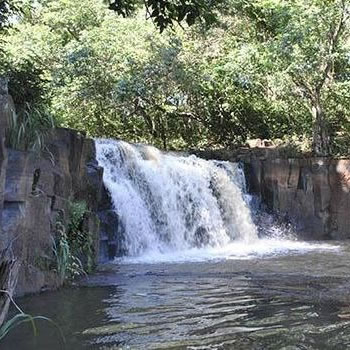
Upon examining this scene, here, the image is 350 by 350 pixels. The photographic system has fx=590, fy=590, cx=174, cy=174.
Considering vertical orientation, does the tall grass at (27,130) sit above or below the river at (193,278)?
above

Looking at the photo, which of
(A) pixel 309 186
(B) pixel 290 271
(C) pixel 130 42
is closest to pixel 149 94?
(C) pixel 130 42

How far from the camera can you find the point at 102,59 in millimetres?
19750

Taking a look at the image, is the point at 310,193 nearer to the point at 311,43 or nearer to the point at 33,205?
the point at 311,43

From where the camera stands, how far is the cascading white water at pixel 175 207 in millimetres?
12992

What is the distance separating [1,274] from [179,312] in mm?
3024

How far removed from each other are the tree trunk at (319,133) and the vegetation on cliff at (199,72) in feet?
0.11

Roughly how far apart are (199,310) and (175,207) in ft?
26.3

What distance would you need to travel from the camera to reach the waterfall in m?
13.1

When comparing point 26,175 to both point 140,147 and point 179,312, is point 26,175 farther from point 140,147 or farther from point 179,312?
Result: point 140,147

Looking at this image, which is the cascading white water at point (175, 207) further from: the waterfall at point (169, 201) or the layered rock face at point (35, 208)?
the layered rock face at point (35, 208)

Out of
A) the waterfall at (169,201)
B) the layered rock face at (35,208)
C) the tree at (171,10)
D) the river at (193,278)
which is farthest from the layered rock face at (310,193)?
the tree at (171,10)

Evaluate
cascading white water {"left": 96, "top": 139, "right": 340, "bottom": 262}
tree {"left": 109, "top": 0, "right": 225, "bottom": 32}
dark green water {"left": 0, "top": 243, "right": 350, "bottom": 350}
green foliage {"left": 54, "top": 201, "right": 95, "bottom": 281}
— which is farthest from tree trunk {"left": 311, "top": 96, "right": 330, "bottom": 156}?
tree {"left": 109, "top": 0, "right": 225, "bottom": 32}

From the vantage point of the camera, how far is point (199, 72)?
20.9 m

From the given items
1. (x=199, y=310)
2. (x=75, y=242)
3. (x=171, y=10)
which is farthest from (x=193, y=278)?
(x=171, y=10)
